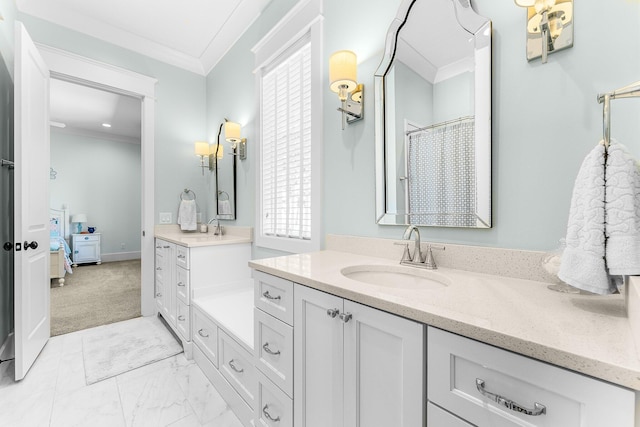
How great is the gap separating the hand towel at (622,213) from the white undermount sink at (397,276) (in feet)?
1.59

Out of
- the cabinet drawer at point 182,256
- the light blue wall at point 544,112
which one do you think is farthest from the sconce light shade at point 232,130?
the light blue wall at point 544,112

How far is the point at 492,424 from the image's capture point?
0.55 m

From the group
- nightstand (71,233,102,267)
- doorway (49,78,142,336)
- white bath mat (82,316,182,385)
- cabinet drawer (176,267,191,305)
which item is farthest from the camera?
nightstand (71,233,102,267)

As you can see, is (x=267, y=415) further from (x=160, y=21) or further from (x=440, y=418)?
(x=160, y=21)

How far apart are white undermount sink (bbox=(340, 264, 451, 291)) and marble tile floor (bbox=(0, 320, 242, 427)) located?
1.05 meters

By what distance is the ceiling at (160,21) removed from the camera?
90.7 inches

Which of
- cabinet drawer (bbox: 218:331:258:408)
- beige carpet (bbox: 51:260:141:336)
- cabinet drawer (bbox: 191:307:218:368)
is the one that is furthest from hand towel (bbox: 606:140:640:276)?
beige carpet (bbox: 51:260:141:336)

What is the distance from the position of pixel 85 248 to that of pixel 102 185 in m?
1.41

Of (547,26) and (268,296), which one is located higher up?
(547,26)

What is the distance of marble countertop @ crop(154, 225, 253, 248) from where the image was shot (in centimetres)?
214

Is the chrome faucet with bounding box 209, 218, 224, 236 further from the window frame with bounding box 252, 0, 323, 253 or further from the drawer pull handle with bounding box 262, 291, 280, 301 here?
the drawer pull handle with bounding box 262, 291, 280, 301

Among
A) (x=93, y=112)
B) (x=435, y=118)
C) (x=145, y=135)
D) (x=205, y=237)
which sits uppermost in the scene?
(x=93, y=112)

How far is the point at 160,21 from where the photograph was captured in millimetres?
2504

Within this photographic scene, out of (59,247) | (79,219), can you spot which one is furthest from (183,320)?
(79,219)
